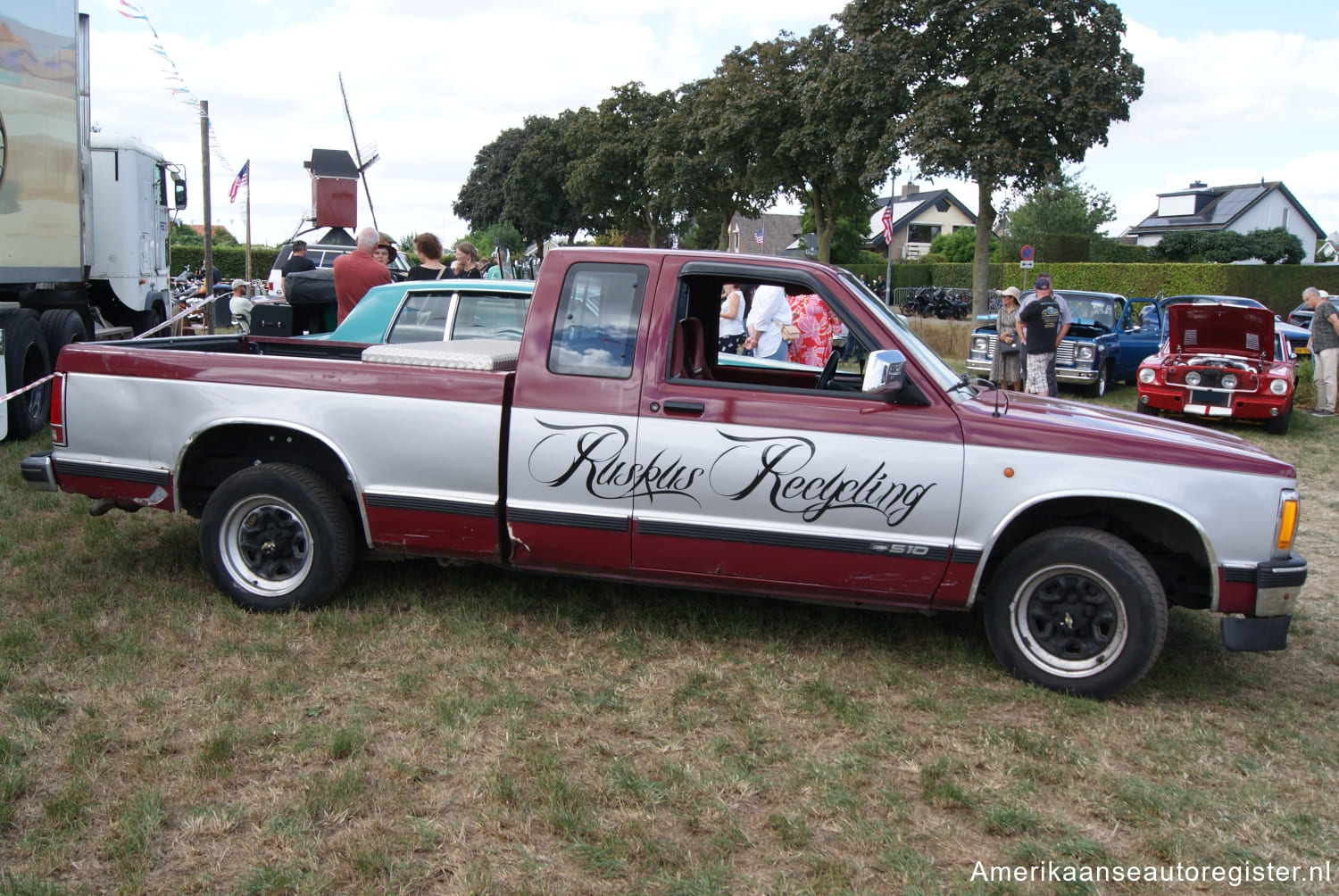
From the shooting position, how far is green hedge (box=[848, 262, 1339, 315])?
37125mm

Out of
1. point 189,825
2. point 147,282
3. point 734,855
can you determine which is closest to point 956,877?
point 734,855

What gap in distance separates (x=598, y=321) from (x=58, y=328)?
25.2ft

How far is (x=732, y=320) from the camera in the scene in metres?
11.2

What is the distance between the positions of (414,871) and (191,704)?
1539 mm

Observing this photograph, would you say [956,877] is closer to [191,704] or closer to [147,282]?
[191,704]

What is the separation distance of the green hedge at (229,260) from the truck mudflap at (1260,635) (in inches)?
1781

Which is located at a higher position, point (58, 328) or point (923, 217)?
point (923, 217)

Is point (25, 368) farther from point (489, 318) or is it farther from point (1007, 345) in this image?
point (1007, 345)

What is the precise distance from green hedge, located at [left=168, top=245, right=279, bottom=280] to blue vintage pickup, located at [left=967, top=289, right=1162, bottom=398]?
119 feet

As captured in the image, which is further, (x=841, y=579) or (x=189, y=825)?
(x=841, y=579)

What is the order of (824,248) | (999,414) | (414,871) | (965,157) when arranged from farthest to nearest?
(824,248)
(965,157)
(999,414)
(414,871)

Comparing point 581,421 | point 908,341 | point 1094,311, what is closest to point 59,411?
point 581,421

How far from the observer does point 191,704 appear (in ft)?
12.7

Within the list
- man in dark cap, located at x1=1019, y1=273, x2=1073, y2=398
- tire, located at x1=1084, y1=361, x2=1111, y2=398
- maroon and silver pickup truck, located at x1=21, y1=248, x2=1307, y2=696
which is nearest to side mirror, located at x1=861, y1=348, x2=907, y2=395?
maroon and silver pickup truck, located at x1=21, y1=248, x2=1307, y2=696
